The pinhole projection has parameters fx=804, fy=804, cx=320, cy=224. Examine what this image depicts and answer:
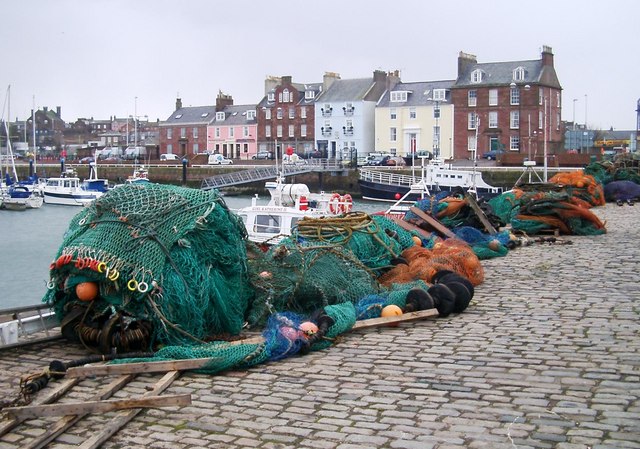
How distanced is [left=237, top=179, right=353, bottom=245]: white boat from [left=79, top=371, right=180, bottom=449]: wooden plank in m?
12.2

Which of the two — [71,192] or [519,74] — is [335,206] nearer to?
[71,192]

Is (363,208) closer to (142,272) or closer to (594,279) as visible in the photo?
(594,279)

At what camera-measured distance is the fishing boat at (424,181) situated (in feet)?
141

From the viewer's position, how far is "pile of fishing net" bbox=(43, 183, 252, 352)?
22.3 feet

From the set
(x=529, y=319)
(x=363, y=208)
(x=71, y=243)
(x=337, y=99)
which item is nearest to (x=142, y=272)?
(x=71, y=243)

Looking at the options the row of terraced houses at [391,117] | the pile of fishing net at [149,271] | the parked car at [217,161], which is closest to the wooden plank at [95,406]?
the pile of fishing net at [149,271]

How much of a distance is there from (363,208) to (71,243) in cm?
4084

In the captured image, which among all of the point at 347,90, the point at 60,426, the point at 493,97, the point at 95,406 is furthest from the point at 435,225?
the point at 347,90

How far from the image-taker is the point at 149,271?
6.82 meters

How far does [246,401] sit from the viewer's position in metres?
5.70

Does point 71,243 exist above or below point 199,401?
above

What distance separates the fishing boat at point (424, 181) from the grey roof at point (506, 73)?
14.9 metres

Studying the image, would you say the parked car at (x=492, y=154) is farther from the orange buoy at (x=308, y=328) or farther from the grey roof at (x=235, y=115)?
the orange buoy at (x=308, y=328)

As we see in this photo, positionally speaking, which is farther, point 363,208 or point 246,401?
point 363,208
